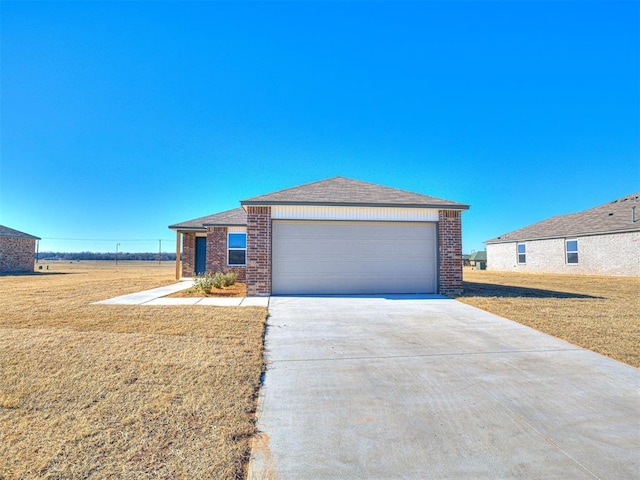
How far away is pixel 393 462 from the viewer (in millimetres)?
2262

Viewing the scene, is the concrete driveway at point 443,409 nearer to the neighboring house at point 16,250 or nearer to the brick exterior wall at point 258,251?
the brick exterior wall at point 258,251

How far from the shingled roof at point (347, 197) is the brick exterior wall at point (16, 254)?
2552 cm

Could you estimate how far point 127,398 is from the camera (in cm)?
308

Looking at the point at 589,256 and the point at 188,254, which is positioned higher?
the point at 188,254

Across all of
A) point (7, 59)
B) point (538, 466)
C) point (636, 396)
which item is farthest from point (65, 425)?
point (7, 59)

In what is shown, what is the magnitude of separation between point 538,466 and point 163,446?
8.82ft

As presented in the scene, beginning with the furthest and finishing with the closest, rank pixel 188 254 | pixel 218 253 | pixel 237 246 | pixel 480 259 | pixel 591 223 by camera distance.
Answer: pixel 480 259, pixel 591 223, pixel 188 254, pixel 237 246, pixel 218 253

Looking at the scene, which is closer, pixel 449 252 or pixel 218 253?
pixel 449 252

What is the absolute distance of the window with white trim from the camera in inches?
838

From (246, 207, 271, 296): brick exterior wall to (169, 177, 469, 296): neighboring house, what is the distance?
31 millimetres

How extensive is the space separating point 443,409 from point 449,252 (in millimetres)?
8041

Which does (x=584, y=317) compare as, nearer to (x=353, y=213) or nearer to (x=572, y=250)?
(x=353, y=213)

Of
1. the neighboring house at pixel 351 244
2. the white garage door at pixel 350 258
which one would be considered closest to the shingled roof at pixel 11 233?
the neighboring house at pixel 351 244

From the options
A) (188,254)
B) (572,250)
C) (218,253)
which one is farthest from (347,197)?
(572,250)
